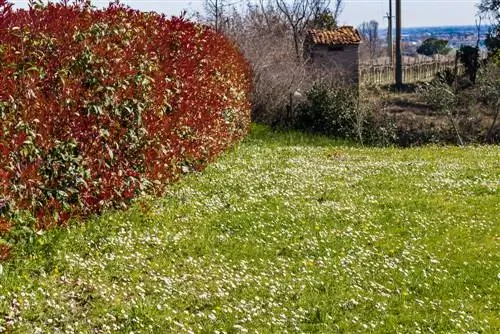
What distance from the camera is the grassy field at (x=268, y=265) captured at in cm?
521

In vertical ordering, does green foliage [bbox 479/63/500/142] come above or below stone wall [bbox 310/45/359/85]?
below

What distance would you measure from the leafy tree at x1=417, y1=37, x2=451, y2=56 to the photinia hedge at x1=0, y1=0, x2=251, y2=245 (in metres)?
70.1

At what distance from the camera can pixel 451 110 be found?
25.2 meters

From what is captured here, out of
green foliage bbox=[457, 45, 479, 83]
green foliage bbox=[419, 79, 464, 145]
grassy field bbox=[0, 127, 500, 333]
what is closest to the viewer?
grassy field bbox=[0, 127, 500, 333]

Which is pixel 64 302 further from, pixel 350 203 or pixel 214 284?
pixel 350 203

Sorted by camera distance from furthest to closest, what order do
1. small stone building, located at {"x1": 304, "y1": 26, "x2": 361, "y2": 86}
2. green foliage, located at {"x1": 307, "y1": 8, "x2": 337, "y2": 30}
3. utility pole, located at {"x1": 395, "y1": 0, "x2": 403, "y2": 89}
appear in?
green foliage, located at {"x1": 307, "y1": 8, "x2": 337, "y2": 30}
utility pole, located at {"x1": 395, "y1": 0, "x2": 403, "y2": 89}
small stone building, located at {"x1": 304, "y1": 26, "x2": 361, "y2": 86}

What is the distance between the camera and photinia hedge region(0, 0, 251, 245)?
5.24 metres

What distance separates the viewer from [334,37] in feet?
106

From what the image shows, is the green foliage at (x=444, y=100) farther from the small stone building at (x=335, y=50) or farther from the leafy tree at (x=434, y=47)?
the leafy tree at (x=434, y=47)

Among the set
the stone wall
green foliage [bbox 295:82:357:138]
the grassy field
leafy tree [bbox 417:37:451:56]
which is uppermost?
leafy tree [bbox 417:37:451:56]

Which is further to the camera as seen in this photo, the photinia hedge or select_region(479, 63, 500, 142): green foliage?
select_region(479, 63, 500, 142): green foliage

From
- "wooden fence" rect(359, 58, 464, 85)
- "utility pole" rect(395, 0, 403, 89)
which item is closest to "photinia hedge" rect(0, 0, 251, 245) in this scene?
"utility pole" rect(395, 0, 403, 89)

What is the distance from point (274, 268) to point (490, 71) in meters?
23.5

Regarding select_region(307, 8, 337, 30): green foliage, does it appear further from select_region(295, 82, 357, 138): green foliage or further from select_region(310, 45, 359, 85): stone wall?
select_region(295, 82, 357, 138): green foliage
